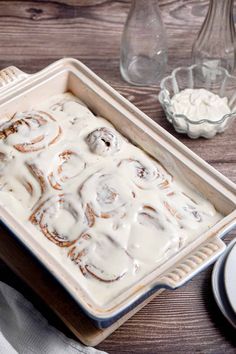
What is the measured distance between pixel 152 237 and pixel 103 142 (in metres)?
0.23

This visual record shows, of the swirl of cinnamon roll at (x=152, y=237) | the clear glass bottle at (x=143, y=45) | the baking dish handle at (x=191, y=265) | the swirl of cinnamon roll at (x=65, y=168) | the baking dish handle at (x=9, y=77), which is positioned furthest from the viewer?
the clear glass bottle at (x=143, y=45)

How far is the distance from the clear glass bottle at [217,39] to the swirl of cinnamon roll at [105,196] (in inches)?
21.5

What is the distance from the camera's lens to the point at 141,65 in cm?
175

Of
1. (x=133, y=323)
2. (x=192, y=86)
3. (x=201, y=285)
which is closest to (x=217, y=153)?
(x=192, y=86)

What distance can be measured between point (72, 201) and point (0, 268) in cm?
21

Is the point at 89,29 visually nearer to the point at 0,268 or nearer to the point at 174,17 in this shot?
the point at 174,17

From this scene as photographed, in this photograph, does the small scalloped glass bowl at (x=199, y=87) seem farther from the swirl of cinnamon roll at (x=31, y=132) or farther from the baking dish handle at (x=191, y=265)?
the baking dish handle at (x=191, y=265)

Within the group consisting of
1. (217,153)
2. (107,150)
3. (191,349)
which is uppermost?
(107,150)

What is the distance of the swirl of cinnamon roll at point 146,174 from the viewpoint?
1.33m

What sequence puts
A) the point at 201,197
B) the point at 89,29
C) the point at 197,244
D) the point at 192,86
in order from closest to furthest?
the point at 197,244
the point at 201,197
the point at 192,86
the point at 89,29

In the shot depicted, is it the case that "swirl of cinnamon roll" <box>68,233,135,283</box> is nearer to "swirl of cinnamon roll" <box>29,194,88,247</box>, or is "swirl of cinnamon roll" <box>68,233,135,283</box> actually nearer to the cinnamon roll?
"swirl of cinnamon roll" <box>29,194,88,247</box>

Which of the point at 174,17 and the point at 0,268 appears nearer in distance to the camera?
the point at 0,268

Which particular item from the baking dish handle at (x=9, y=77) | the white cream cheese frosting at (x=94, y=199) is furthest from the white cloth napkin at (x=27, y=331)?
the baking dish handle at (x=9, y=77)

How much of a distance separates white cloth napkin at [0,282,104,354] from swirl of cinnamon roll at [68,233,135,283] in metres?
0.14
